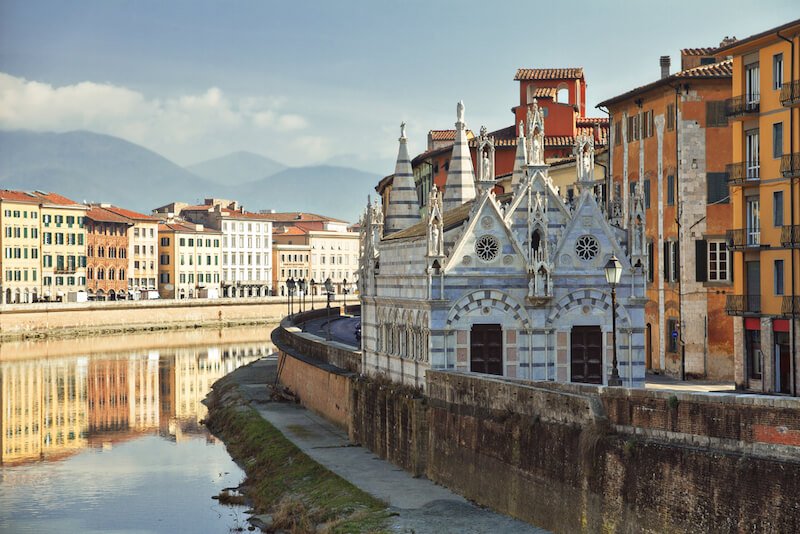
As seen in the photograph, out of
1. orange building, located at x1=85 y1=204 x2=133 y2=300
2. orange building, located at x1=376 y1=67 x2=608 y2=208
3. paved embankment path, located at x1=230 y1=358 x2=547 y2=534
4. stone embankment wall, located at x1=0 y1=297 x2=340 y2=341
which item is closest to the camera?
paved embankment path, located at x1=230 y1=358 x2=547 y2=534

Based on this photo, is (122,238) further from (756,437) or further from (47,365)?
(756,437)

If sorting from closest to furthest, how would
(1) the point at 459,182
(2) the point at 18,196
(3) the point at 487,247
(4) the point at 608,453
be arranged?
(4) the point at 608,453 → (3) the point at 487,247 → (1) the point at 459,182 → (2) the point at 18,196

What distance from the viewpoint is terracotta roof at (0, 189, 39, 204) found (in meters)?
143

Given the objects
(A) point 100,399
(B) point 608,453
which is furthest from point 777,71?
(A) point 100,399

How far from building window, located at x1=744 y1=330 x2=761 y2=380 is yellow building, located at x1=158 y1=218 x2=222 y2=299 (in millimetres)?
136328

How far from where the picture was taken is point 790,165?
138 feet

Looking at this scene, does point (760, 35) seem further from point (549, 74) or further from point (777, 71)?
point (549, 74)

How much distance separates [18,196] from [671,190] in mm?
106693

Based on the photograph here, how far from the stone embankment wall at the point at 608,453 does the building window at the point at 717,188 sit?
17.5 metres

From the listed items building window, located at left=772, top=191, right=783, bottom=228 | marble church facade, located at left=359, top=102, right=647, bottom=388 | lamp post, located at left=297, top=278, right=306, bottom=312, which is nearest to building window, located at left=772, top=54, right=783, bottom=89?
building window, located at left=772, top=191, right=783, bottom=228

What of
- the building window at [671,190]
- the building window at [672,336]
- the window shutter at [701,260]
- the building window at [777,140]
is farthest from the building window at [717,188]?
the building window at [777,140]

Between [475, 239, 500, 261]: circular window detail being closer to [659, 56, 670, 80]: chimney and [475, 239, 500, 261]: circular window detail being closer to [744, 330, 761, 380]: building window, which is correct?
[744, 330, 761, 380]: building window

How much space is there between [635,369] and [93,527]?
1744cm

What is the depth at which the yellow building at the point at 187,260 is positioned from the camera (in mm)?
176125
